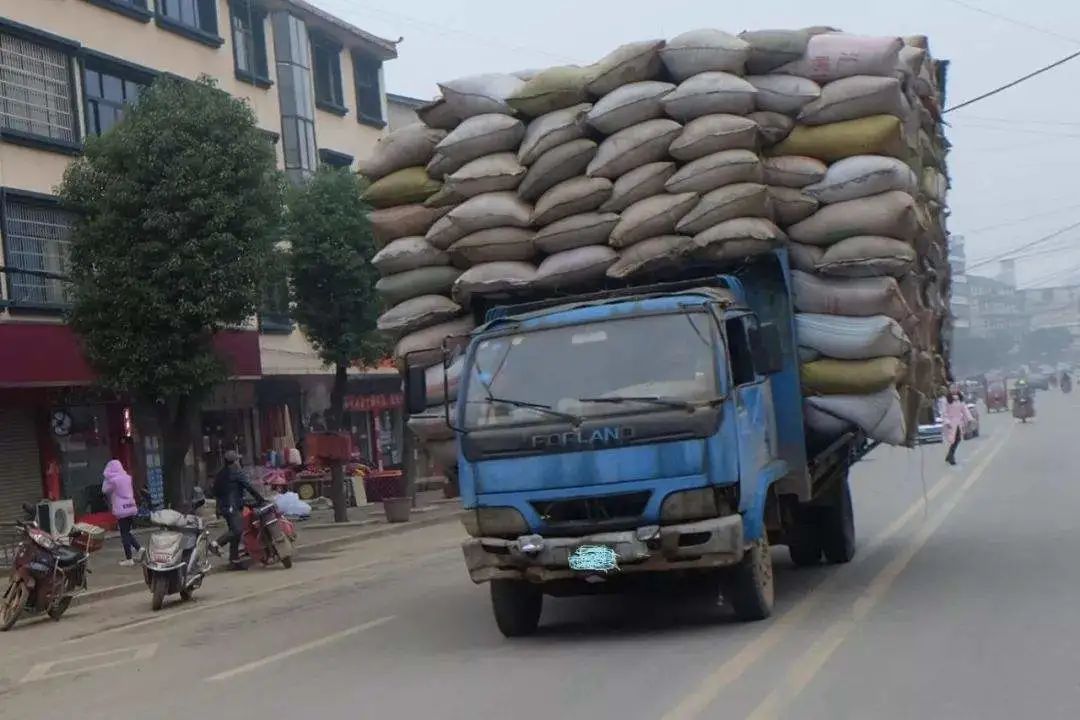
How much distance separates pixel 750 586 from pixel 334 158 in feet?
86.2

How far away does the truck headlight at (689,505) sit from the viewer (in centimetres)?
870

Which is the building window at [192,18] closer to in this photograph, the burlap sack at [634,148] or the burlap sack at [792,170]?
the burlap sack at [634,148]

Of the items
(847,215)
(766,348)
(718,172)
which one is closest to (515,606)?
(766,348)

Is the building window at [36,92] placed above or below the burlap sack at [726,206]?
above

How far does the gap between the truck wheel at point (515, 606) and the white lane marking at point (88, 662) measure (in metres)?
3.04

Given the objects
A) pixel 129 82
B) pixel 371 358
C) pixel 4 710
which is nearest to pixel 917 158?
pixel 4 710

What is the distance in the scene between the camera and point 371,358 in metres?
26.3

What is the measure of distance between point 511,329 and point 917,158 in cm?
397

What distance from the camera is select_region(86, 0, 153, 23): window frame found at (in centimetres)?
2536

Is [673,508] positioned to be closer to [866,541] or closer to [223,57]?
[866,541]

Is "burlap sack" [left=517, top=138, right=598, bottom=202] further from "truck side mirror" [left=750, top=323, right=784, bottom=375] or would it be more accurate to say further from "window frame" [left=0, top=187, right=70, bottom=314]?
"window frame" [left=0, top=187, right=70, bottom=314]

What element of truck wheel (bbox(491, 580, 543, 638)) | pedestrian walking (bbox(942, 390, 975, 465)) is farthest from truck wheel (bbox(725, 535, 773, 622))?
pedestrian walking (bbox(942, 390, 975, 465))

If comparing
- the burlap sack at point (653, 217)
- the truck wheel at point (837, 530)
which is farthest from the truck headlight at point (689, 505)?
the truck wheel at point (837, 530)

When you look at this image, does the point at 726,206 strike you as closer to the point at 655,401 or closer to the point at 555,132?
the point at 555,132
